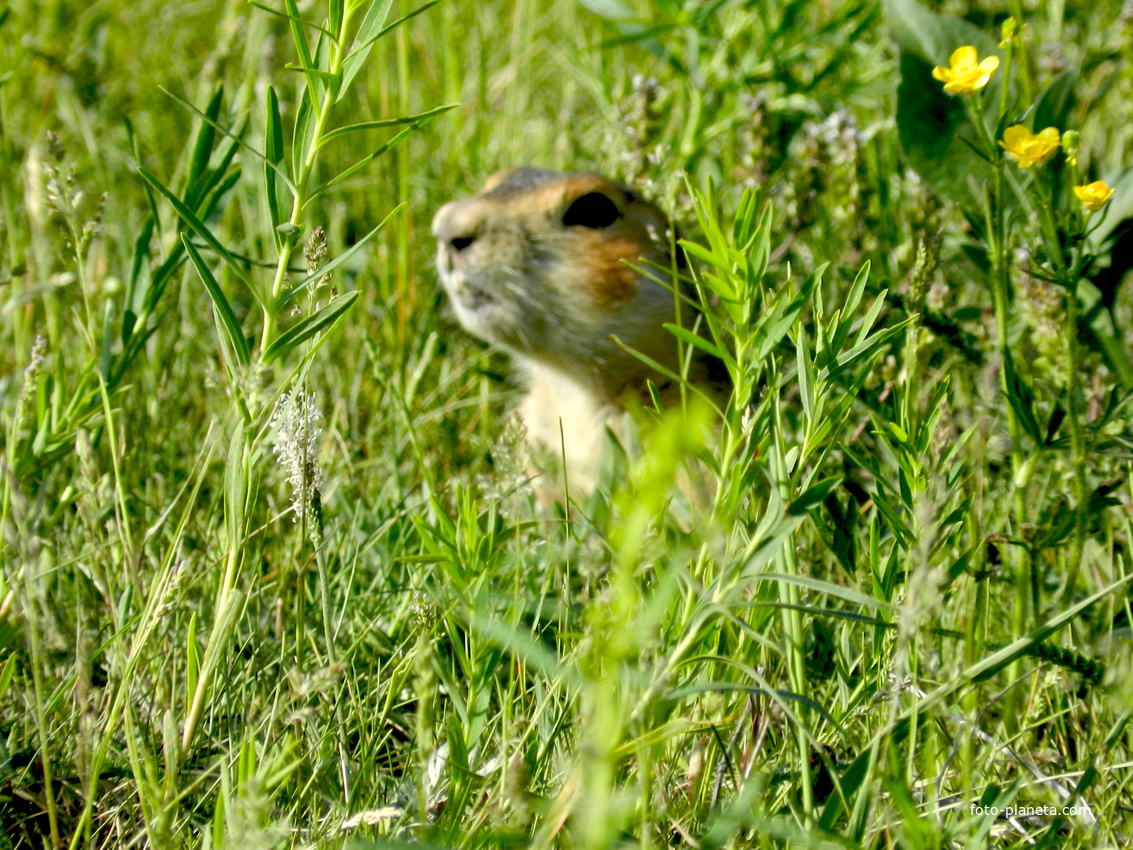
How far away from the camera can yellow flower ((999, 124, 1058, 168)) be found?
67.7 inches

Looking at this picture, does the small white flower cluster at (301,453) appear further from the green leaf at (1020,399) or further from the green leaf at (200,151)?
the green leaf at (1020,399)

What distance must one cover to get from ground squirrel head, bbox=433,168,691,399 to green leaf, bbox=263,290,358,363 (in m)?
1.60

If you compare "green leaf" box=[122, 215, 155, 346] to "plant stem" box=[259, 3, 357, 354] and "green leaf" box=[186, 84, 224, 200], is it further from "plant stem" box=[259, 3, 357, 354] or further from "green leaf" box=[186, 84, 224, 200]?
"plant stem" box=[259, 3, 357, 354]

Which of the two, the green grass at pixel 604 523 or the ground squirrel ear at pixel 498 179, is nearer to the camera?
the green grass at pixel 604 523

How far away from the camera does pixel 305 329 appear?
1444mm

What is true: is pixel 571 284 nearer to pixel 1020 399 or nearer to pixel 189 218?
pixel 1020 399

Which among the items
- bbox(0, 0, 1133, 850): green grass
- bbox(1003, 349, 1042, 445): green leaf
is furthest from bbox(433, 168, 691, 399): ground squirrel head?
bbox(1003, 349, 1042, 445): green leaf

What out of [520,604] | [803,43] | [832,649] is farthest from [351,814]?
[803,43]

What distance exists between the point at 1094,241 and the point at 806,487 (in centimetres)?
144

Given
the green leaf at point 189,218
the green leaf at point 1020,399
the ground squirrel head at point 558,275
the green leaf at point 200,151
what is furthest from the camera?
the ground squirrel head at point 558,275

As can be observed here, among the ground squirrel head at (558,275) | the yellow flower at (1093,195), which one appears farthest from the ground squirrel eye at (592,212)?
the yellow flower at (1093,195)

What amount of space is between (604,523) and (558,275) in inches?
58.4

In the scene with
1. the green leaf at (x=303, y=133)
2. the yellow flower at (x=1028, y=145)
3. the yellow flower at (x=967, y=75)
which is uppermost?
the yellow flower at (x=967, y=75)

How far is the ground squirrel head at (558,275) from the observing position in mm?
3049
